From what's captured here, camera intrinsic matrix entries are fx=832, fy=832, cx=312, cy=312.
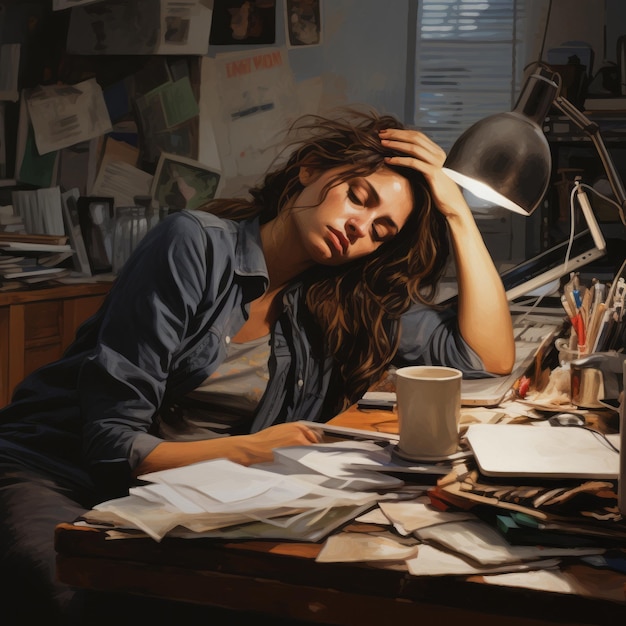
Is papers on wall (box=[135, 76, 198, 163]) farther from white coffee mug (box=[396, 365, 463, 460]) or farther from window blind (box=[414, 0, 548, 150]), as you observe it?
white coffee mug (box=[396, 365, 463, 460])

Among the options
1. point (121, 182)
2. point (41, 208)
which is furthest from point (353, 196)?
point (41, 208)

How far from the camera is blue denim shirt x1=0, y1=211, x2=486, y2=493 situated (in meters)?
1.37

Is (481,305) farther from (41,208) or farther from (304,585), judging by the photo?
(41,208)

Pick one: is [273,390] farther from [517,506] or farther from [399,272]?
[517,506]

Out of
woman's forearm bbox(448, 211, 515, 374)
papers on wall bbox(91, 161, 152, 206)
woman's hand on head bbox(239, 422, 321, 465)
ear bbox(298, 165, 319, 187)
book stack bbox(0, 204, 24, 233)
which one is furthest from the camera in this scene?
book stack bbox(0, 204, 24, 233)

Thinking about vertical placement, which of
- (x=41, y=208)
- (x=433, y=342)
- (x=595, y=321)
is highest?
(x=41, y=208)

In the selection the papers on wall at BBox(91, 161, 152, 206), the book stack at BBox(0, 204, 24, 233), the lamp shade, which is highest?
the lamp shade

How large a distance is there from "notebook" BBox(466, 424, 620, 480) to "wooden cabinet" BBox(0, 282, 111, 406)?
1.69 m

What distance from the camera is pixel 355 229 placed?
1.78m

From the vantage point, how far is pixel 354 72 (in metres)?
2.08

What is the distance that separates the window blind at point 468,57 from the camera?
1945 millimetres

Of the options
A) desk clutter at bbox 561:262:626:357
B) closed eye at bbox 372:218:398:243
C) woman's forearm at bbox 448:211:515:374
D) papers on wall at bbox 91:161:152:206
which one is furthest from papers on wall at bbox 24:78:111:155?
desk clutter at bbox 561:262:626:357

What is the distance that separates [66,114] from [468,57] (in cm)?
132

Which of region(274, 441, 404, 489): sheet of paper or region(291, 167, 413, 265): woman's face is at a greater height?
region(291, 167, 413, 265): woman's face
